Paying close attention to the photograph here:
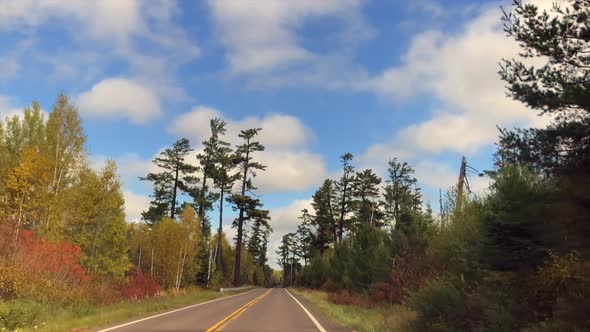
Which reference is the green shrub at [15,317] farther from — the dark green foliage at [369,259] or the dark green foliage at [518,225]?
the dark green foliage at [369,259]

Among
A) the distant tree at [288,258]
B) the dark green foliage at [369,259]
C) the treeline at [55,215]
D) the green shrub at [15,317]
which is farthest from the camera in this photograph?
the distant tree at [288,258]

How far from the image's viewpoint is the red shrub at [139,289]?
30.4m

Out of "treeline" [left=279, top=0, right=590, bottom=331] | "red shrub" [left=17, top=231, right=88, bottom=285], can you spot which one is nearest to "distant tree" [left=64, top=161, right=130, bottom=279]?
"red shrub" [left=17, top=231, right=88, bottom=285]

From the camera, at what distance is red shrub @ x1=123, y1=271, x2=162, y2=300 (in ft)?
99.6

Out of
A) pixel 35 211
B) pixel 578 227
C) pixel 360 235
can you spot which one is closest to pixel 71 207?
pixel 35 211

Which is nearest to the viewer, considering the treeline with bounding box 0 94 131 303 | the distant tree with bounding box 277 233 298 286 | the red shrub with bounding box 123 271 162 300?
the treeline with bounding box 0 94 131 303

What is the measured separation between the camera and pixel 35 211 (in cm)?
2633

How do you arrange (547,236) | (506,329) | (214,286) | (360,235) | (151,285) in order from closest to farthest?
(547,236) → (506,329) → (151,285) → (360,235) → (214,286)

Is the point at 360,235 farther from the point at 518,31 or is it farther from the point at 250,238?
the point at 250,238

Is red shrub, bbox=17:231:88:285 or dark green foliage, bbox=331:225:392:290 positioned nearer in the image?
red shrub, bbox=17:231:88:285

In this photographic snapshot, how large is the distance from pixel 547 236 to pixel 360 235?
33262 millimetres

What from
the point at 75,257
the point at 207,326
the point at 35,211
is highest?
the point at 35,211

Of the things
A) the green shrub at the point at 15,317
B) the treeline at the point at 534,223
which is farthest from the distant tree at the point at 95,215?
the treeline at the point at 534,223

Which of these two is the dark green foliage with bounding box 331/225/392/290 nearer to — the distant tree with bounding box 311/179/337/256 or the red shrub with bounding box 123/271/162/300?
the red shrub with bounding box 123/271/162/300
